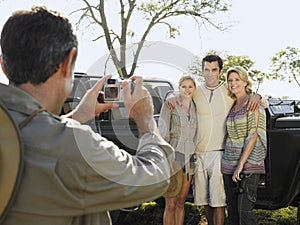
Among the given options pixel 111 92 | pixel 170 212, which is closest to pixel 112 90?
pixel 111 92

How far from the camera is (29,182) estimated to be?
129 cm

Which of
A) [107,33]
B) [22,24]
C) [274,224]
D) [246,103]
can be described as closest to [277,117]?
[246,103]

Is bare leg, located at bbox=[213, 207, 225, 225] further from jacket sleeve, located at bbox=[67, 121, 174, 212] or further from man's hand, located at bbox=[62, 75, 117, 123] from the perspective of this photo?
jacket sleeve, located at bbox=[67, 121, 174, 212]

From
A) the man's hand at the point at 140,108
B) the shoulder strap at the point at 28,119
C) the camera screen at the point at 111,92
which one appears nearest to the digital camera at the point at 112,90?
the camera screen at the point at 111,92

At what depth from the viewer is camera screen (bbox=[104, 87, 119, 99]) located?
1.91 meters

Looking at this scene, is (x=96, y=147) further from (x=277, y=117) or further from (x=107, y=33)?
(x=107, y=33)

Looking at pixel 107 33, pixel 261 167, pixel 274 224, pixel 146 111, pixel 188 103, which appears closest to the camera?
pixel 146 111

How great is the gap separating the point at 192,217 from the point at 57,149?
5091 millimetres

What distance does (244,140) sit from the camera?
467 centimetres

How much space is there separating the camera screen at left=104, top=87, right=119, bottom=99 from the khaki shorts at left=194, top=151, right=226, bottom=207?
3.03m

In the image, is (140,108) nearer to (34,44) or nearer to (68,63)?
(68,63)

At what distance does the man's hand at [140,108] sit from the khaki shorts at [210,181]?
11.0 feet

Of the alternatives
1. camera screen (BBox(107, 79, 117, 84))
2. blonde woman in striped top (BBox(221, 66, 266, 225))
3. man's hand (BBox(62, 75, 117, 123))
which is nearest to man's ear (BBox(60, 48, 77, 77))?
man's hand (BBox(62, 75, 117, 123))

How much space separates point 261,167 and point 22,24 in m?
3.63
